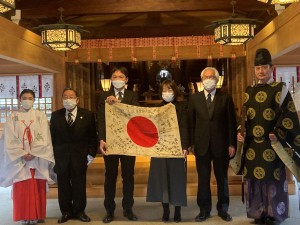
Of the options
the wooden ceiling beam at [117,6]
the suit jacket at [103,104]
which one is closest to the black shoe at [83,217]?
the suit jacket at [103,104]

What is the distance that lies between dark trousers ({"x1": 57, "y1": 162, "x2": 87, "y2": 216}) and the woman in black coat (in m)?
0.83

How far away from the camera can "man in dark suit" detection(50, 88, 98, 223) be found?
188 inches

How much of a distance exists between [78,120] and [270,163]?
7.48ft

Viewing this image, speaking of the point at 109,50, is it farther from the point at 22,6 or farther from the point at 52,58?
the point at 22,6

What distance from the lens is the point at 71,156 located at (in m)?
4.77

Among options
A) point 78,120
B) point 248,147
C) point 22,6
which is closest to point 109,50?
point 22,6

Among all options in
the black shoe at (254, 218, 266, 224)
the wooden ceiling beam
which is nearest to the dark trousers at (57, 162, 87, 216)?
the black shoe at (254, 218, 266, 224)

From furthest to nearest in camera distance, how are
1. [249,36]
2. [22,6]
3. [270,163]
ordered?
[22,6] < [249,36] < [270,163]

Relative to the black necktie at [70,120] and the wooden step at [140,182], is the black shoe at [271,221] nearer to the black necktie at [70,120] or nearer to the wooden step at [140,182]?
the wooden step at [140,182]

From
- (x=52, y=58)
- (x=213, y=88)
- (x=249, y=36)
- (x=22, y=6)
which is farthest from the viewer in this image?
(x=22, y=6)

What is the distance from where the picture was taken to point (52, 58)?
7465 mm

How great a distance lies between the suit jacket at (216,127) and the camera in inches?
180

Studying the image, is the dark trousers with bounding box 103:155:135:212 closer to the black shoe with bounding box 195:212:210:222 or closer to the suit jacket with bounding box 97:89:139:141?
the suit jacket with bounding box 97:89:139:141

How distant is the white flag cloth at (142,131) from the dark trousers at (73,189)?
20.7 inches
